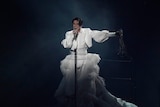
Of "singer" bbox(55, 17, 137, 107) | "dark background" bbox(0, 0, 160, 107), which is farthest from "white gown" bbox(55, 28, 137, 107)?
"dark background" bbox(0, 0, 160, 107)

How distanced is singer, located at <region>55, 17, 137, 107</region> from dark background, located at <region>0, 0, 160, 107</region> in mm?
432

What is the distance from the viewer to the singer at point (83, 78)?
12.6 ft

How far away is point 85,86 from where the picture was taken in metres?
3.84

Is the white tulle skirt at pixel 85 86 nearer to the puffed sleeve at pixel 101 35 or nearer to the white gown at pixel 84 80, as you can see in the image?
the white gown at pixel 84 80

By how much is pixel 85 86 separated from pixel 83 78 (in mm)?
88

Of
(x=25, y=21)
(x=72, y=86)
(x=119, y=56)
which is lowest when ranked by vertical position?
(x=72, y=86)

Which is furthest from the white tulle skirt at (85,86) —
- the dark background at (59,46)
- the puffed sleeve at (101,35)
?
the dark background at (59,46)

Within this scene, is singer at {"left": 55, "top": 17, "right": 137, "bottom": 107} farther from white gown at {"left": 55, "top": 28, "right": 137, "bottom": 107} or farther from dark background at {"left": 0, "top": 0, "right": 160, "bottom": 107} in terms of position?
dark background at {"left": 0, "top": 0, "right": 160, "bottom": 107}

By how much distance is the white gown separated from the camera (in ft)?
12.6

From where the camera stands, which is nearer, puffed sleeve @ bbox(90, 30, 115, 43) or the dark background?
puffed sleeve @ bbox(90, 30, 115, 43)

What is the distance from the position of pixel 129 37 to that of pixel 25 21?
128 cm

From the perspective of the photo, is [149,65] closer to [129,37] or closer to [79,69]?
[129,37]

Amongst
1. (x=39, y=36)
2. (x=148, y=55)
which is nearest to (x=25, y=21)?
(x=39, y=36)

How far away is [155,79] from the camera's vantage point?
4406 millimetres
